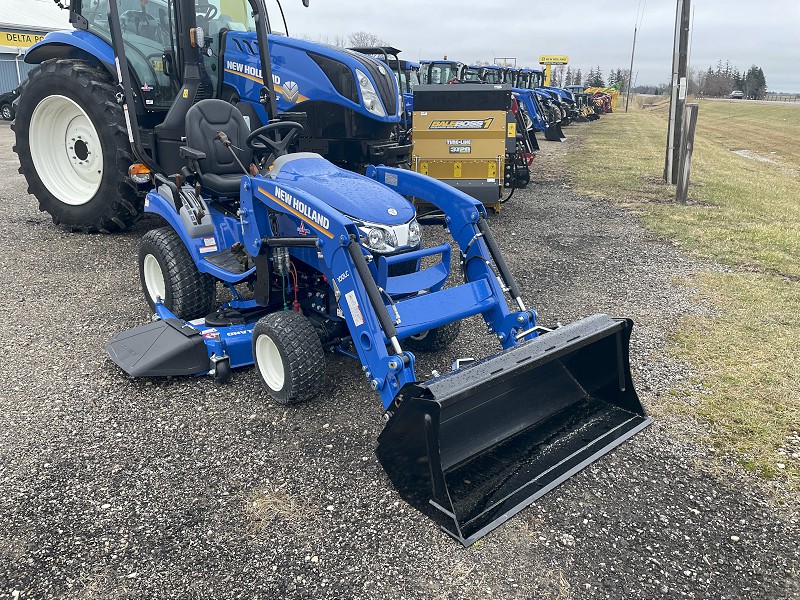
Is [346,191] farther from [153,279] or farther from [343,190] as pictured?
[153,279]

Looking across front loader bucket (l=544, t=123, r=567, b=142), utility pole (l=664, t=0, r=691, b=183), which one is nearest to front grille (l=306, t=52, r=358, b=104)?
utility pole (l=664, t=0, r=691, b=183)

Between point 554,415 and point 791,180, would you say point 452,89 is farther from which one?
point 791,180

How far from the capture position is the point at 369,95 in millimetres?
6980

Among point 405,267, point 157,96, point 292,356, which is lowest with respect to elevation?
point 292,356

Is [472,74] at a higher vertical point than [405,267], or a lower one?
higher

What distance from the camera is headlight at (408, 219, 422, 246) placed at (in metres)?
3.63

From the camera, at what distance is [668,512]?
280cm

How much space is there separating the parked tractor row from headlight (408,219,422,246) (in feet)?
0.04

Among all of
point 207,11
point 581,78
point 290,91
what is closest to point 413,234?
point 290,91

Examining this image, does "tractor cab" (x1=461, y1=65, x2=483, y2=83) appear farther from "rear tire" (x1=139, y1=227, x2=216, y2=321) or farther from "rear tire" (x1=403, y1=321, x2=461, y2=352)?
"rear tire" (x1=403, y1=321, x2=461, y2=352)

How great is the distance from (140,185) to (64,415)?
352 centimetres

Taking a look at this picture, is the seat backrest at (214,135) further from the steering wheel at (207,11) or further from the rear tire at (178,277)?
the steering wheel at (207,11)

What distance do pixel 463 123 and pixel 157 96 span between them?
3894 millimetres

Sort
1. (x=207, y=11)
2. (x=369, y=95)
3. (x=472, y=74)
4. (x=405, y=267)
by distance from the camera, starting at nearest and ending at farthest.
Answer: (x=405, y=267) < (x=207, y=11) < (x=369, y=95) < (x=472, y=74)
